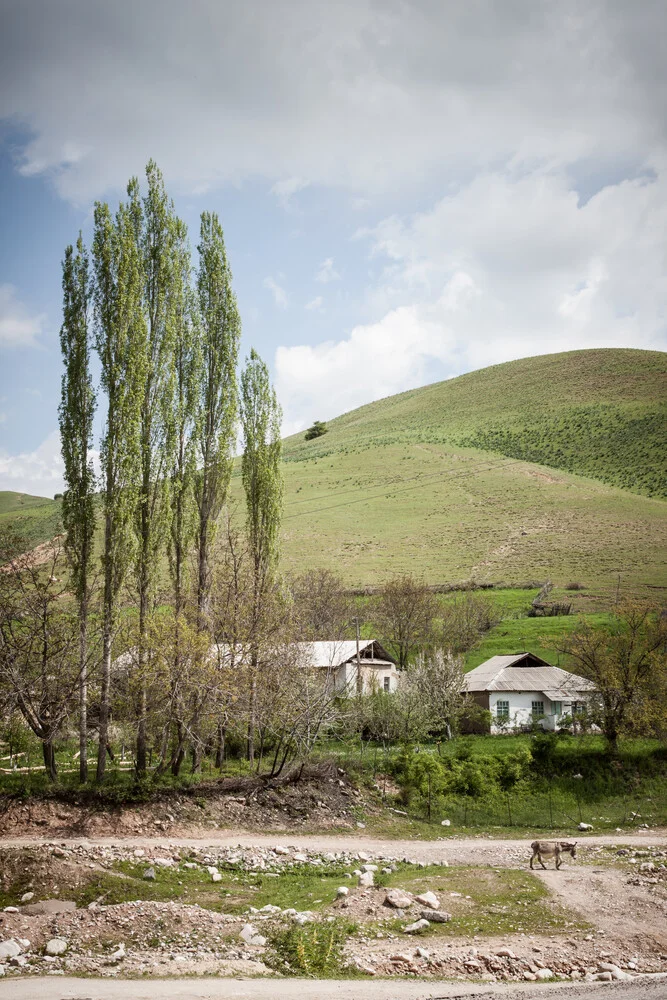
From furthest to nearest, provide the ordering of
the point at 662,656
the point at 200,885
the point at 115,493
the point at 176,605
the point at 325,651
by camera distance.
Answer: the point at 325,651 → the point at 662,656 → the point at 176,605 → the point at 115,493 → the point at 200,885

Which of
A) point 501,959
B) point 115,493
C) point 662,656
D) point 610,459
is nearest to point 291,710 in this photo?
point 115,493

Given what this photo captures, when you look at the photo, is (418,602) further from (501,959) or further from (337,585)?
(501,959)

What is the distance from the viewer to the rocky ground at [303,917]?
45.4 feet

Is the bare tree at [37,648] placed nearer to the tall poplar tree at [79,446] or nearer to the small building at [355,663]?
the tall poplar tree at [79,446]

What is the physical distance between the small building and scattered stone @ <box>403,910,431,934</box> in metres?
26.8

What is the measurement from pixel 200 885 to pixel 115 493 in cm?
1248

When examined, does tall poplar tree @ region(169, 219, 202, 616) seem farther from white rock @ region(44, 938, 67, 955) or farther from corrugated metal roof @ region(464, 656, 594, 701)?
corrugated metal roof @ region(464, 656, 594, 701)

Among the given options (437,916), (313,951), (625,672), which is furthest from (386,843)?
(625,672)

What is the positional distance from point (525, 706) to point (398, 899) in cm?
2852

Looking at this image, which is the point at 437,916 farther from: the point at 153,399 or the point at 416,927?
the point at 153,399

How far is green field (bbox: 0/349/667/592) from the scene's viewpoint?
76375 mm

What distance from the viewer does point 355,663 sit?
47.8 meters

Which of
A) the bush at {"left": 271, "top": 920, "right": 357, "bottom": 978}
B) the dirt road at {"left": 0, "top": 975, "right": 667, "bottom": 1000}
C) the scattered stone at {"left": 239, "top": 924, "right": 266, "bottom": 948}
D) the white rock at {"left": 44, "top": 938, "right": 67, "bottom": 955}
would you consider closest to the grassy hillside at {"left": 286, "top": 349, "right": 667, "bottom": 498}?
the dirt road at {"left": 0, "top": 975, "right": 667, "bottom": 1000}

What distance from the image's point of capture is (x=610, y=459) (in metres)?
112
